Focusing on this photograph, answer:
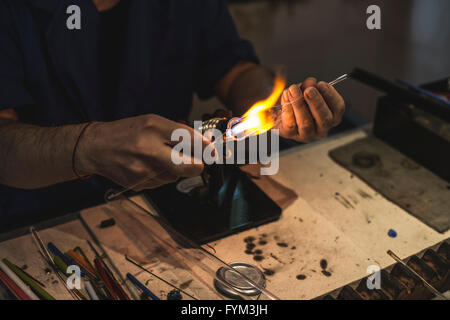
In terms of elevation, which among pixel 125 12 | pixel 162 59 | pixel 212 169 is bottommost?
pixel 212 169

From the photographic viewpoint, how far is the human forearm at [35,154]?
0.87 m

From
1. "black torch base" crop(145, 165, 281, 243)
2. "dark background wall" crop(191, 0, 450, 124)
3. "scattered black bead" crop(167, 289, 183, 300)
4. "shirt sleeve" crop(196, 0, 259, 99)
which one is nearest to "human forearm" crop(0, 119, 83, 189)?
"black torch base" crop(145, 165, 281, 243)

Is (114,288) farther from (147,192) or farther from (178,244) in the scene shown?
(147,192)

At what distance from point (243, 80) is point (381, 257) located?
2.38ft

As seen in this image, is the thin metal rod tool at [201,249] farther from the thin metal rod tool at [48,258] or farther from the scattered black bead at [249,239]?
the thin metal rod tool at [48,258]

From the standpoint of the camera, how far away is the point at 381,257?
2.88ft

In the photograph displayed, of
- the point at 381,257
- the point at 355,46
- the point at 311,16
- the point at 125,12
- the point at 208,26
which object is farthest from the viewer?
the point at 311,16

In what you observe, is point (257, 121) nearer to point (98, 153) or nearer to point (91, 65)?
point (98, 153)

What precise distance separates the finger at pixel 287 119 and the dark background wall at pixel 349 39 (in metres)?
1.59

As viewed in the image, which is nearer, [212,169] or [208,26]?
[212,169]

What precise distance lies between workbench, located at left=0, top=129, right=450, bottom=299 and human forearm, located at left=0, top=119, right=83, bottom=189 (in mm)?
129

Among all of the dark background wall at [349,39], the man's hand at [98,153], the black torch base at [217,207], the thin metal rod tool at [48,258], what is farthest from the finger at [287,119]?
the dark background wall at [349,39]

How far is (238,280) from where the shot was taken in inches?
32.4

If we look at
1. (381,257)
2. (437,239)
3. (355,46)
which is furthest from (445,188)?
(355,46)
